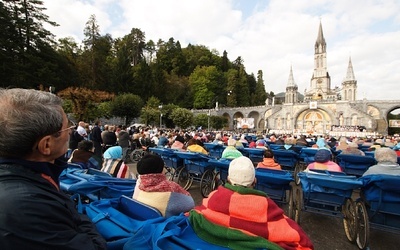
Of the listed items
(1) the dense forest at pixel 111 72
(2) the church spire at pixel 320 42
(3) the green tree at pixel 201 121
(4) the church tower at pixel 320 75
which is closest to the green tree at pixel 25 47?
(1) the dense forest at pixel 111 72

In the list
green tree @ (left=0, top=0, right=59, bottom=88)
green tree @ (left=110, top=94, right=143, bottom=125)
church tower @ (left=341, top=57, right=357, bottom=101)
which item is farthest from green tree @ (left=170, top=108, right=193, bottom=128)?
church tower @ (left=341, top=57, right=357, bottom=101)

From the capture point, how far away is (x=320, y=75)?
6850cm

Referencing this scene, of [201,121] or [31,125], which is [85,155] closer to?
[31,125]

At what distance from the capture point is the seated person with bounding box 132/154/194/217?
8.72 ft

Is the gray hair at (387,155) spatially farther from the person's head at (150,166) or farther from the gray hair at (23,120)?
the gray hair at (23,120)

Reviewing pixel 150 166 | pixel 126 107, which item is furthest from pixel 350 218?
pixel 126 107

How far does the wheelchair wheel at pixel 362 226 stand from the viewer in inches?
143

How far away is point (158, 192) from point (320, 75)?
74.2 meters

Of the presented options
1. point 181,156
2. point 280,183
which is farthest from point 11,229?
point 181,156

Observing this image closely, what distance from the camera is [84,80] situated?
40.6 meters

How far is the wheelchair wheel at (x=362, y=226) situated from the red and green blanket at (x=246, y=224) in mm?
2393

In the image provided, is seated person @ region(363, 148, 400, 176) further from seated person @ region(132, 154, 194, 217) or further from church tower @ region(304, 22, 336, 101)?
church tower @ region(304, 22, 336, 101)

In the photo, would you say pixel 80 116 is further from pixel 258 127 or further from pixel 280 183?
pixel 258 127

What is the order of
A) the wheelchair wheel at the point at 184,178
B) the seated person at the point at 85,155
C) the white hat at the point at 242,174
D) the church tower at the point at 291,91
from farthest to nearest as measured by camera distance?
the church tower at the point at 291,91, the wheelchair wheel at the point at 184,178, the seated person at the point at 85,155, the white hat at the point at 242,174
